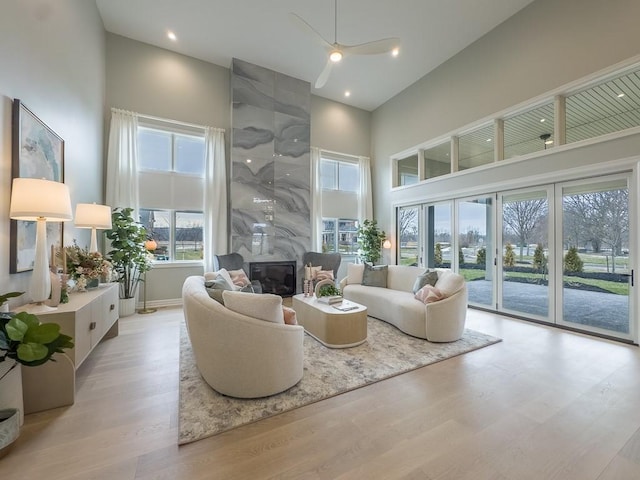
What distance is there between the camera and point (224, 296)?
2273 millimetres

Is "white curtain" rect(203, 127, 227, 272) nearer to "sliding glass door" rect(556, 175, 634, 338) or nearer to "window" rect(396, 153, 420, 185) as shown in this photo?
"window" rect(396, 153, 420, 185)

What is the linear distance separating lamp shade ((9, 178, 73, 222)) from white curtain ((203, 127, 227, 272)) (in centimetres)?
352

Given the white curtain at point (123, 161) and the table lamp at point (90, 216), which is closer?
the table lamp at point (90, 216)

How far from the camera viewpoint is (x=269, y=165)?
636 centimetres

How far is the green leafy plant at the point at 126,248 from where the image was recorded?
4.68m

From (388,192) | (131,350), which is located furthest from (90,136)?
(388,192)

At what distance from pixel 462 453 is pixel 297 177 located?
596 centimetres

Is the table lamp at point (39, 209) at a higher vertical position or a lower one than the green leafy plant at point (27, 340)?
higher

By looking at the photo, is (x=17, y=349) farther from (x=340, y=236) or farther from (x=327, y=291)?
(x=340, y=236)

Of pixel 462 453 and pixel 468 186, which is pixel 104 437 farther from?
pixel 468 186

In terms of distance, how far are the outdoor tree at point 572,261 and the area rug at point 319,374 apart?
1.77 meters

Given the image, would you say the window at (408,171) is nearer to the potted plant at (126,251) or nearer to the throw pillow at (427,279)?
the throw pillow at (427,279)


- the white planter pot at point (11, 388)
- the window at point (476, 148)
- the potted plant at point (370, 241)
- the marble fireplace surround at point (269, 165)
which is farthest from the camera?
the potted plant at point (370, 241)

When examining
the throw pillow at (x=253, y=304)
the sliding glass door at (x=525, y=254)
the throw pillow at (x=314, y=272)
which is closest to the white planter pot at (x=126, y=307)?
the throw pillow at (x=314, y=272)
